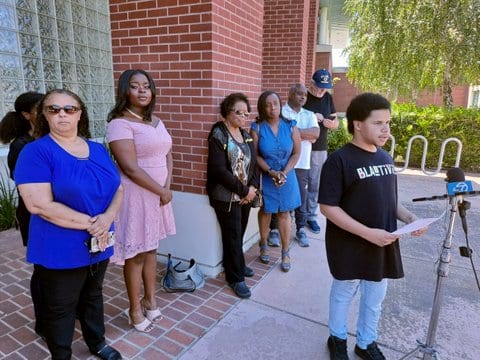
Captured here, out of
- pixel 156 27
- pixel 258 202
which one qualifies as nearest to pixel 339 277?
pixel 258 202

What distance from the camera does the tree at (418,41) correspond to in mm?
10055

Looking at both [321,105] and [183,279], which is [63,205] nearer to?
[183,279]

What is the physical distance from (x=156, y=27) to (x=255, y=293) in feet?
8.89

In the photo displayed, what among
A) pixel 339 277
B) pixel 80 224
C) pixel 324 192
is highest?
pixel 324 192

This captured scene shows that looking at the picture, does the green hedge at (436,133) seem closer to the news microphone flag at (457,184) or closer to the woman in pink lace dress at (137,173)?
the woman in pink lace dress at (137,173)

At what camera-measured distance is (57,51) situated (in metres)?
5.04

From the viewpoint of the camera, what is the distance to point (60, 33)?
506 centimetres

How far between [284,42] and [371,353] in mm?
5667

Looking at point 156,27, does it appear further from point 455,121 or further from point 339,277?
point 455,121

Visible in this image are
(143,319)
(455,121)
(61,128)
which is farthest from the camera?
(455,121)

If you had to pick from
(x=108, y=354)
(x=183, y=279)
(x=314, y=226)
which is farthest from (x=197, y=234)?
(x=314, y=226)

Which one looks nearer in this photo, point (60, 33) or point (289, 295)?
point (289, 295)

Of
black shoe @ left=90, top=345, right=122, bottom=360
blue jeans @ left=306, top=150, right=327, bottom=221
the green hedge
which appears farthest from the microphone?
the green hedge

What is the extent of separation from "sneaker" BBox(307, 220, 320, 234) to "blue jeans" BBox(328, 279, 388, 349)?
2.47 meters
